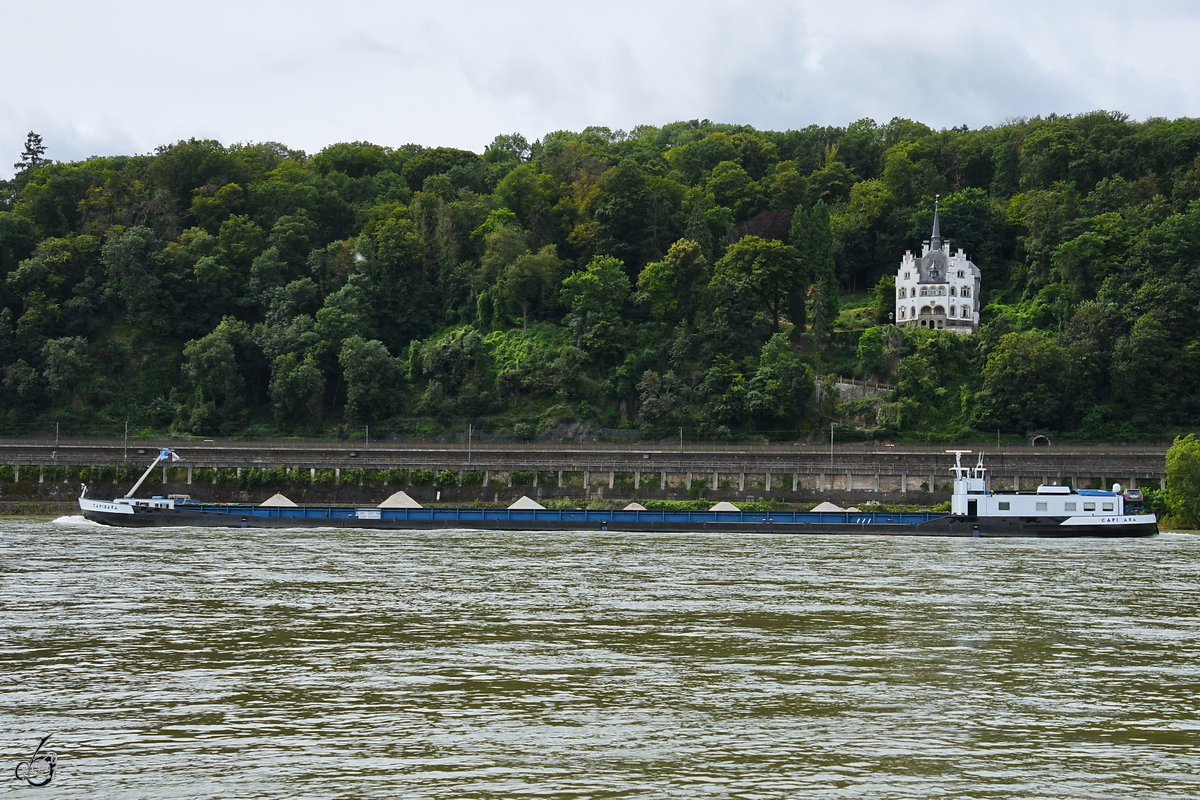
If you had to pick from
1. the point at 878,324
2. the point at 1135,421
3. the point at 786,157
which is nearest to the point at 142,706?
the point at 1135,421

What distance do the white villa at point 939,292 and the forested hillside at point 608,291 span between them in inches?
184

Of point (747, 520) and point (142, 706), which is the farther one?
point (747, 520)

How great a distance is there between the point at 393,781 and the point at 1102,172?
13446 centimetres

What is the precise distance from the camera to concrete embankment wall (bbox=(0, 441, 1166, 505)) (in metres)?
82.6

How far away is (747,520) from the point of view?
6962cm

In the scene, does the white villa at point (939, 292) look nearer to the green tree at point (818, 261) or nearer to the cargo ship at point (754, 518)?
the green tree at point (818, 261)

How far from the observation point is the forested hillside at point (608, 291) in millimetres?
101000

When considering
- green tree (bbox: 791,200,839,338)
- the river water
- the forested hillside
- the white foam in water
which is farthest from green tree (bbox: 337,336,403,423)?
the river water

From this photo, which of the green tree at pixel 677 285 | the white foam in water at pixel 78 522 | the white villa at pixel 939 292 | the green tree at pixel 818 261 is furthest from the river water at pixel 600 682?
the white villa at pixel 939 292

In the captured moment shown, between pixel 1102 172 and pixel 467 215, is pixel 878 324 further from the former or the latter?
pixel 467 215

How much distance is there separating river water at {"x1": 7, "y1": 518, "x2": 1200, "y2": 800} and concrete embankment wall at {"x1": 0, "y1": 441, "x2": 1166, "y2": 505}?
38760mm

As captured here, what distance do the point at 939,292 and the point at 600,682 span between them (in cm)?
10109

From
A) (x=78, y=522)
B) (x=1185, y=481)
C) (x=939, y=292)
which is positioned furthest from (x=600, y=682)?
(x=939, y=292)

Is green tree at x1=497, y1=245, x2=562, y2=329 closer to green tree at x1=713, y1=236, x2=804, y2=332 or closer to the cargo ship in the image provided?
green tree at x1=713, y1=236, x2=804, y2=332
